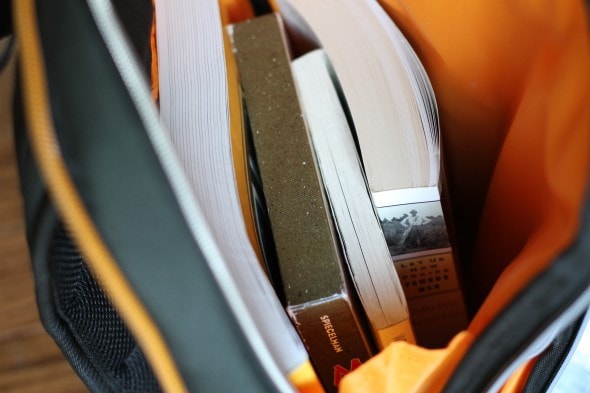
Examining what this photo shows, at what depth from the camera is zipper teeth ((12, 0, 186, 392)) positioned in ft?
0.82

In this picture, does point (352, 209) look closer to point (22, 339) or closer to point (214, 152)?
point (214, 152)

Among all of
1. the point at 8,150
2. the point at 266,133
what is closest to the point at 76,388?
the point at 8,150

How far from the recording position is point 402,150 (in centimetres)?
40

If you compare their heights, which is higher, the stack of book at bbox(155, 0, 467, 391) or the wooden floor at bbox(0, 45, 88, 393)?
the stack of book at bbox(155, 0, 467, 391)

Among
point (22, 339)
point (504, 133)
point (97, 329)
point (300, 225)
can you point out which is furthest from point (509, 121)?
point (22, 339)

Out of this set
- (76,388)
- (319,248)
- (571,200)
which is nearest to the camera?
(571,200)

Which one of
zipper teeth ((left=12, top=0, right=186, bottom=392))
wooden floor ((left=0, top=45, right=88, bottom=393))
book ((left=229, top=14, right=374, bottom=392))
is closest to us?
zipper teeth ((left=12, top=0, right=186, bottom=392))

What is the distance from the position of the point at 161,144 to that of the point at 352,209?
0.16 meters

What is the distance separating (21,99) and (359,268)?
20 centimetres

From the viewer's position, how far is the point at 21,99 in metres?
0.27

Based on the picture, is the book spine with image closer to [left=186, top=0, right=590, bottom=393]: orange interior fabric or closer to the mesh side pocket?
[left=186, top=0, right=590, bottom=393]: orange interior fabric

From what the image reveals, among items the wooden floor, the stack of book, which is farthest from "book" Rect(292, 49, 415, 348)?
the wooden floor

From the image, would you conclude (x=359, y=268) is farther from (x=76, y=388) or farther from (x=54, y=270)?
(x=76, y=388)

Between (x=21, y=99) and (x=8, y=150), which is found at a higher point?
(x=21, y=99)
